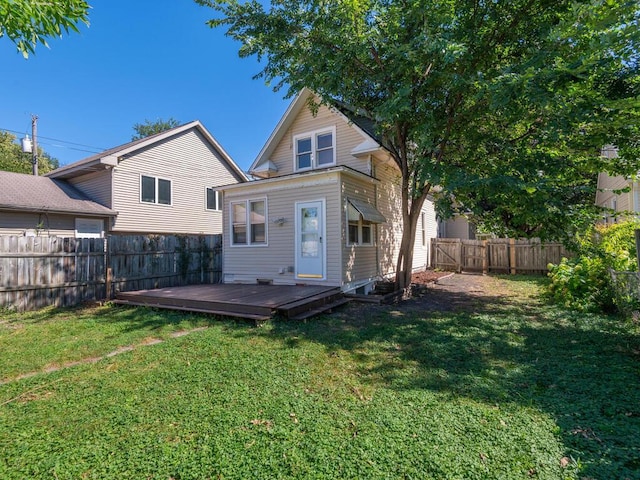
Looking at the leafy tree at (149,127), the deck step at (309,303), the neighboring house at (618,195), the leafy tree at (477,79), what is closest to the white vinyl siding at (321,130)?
the leafy tree at (477,79)

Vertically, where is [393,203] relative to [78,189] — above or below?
below

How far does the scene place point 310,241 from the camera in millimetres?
9031

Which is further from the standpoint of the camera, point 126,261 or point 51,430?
point 126,261

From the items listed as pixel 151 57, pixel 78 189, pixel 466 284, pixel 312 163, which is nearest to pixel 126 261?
pixel 312 163

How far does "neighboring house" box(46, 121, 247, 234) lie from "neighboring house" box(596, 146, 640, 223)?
43.5 feet

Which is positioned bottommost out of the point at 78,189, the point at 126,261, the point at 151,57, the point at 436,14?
the point at 126,261

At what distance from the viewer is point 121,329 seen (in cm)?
570

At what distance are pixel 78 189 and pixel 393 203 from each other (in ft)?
46.3

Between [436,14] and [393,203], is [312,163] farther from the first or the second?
[436,14]

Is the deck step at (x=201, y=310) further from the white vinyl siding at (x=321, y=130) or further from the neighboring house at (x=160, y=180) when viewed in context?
the neighboring house at (x=160, y=180)

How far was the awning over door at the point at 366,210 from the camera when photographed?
8927 mm

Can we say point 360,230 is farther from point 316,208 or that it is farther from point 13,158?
point 13,158

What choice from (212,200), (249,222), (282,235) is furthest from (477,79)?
(212,200)

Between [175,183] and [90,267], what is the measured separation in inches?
330
